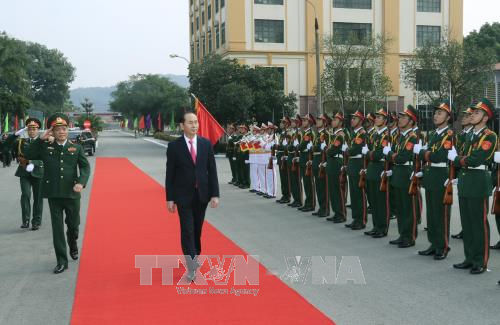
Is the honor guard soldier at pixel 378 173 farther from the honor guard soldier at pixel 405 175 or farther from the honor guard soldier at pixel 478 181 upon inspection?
the honor guard soldier at pixel 478 181

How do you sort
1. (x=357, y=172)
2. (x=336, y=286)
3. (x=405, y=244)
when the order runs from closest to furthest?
(x=336, y=286), (x=405, y=244), (x=357, y=172)

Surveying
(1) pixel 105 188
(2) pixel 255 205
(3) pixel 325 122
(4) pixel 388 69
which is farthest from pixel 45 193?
(4) pixel 388 69

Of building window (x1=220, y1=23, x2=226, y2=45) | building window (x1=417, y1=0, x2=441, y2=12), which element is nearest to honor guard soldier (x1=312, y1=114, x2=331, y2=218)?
building window (x1=220, y1=23, x2=226, y2=45)

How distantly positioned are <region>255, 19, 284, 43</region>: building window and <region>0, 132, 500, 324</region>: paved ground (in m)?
38.8

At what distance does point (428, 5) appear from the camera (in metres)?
51.5

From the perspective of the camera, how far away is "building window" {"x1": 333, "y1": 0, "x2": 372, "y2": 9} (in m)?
49.8

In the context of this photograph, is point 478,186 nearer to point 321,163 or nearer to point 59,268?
point 321,163

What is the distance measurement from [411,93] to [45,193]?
46392 mm

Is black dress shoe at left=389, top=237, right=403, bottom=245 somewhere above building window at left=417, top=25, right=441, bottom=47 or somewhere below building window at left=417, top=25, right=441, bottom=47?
below

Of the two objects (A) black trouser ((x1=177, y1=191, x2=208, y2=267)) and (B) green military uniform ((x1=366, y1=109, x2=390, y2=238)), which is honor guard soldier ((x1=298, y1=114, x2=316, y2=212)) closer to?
(B) green military uniform ((x1=366, y1=109, x2=390, y2=238))

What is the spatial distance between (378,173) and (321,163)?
2039 mm

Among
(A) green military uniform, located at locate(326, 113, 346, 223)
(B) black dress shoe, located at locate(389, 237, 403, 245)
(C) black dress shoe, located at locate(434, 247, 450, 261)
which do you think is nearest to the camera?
(C) black dress shoe, located at locate(434, 247, 450, 261)

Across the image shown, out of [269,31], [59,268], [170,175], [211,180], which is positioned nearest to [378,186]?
[211,180]

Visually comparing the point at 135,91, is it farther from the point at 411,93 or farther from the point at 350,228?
the point at 350,228
